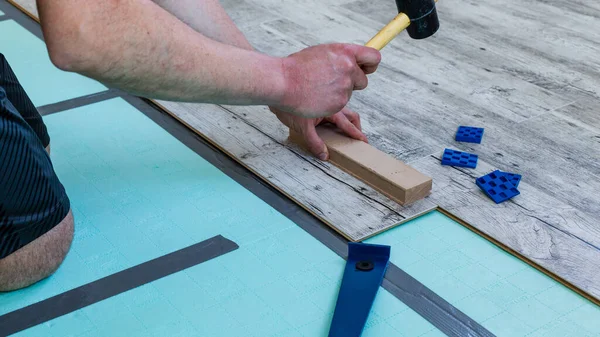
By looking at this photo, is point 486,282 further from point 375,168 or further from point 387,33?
point 387,33

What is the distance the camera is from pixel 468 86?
2.43 meters

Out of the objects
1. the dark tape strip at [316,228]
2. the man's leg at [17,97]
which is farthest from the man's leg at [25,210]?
the dark tape strip at [316,228]

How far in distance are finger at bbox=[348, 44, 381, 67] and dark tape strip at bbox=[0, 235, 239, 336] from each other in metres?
0.52

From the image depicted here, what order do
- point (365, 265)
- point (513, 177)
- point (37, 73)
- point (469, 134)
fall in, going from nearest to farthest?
1. point (365, 265)
2. point (513, 177)
3. point (469, 134)
4. point (37, 73)

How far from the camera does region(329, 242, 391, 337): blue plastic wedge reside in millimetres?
1458

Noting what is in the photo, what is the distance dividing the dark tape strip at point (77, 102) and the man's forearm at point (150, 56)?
1043mm

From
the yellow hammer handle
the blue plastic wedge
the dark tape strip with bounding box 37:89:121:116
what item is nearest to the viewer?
the blue plastic wedge

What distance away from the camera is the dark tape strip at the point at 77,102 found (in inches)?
92.7

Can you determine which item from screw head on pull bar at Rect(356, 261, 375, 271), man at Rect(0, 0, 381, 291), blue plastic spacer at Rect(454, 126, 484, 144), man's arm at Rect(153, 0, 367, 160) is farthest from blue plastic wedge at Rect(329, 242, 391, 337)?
blue plastic spacer at Rect(454, 126, 484, 144)

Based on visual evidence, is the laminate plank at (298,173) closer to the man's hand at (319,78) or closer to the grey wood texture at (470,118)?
the grey wood texture at (470,118)

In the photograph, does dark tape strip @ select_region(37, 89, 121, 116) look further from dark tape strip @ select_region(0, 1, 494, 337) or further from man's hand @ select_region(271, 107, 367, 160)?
man's hand @ select_region(271, 107, 367, 160)

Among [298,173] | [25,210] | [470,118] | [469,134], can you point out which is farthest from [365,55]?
[25,210]

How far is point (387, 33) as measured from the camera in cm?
176

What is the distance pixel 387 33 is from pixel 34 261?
0.98m
